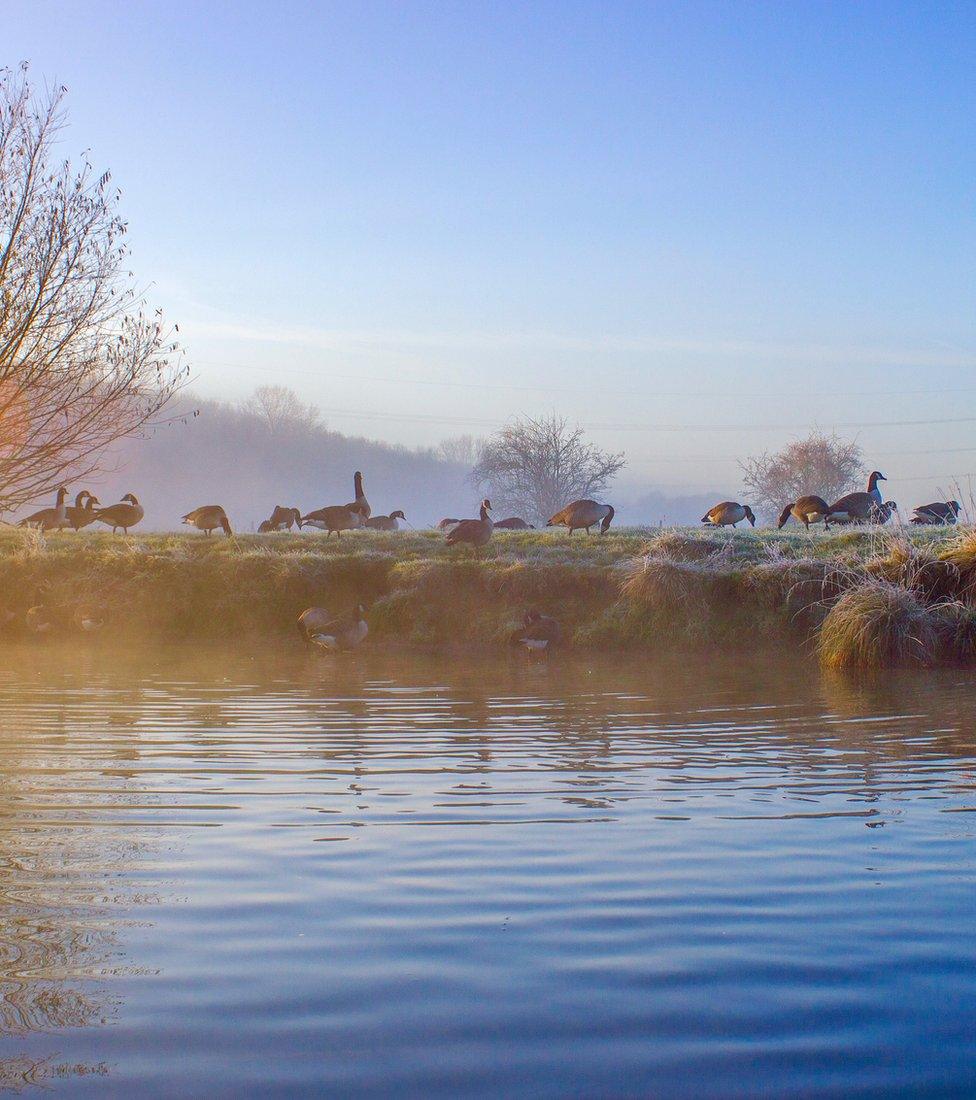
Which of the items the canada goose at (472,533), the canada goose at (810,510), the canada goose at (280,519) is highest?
the canada goose at (280,519)

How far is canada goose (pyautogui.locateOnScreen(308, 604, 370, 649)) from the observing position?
17.2 meters

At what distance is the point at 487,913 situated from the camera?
4.30 m

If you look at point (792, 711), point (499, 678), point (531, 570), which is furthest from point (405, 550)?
point (792, 711)

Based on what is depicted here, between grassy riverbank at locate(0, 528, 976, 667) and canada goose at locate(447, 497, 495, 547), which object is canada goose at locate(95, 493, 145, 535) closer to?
grassy riverbank at locate(0, 528, 976, 667)

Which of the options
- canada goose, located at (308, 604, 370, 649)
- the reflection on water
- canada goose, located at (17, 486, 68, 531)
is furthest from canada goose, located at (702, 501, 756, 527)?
the reflection on water

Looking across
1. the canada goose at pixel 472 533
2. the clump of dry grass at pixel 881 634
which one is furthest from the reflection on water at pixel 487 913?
the canada goose at pixel 472 533

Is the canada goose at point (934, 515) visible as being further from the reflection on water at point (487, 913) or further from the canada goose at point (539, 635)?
the reflection on water at point (487, 913)

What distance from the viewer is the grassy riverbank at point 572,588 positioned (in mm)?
15945

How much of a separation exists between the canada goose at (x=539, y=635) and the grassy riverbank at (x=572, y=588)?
875 mm

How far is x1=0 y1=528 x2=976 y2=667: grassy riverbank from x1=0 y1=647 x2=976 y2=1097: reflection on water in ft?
23.7

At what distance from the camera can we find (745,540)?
20.8 metres

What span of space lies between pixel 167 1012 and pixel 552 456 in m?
69.9

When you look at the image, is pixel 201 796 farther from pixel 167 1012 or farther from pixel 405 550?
pixel 405 550

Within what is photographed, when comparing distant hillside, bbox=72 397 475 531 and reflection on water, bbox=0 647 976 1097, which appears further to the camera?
distant hillside, bbox=72 397 475 531
